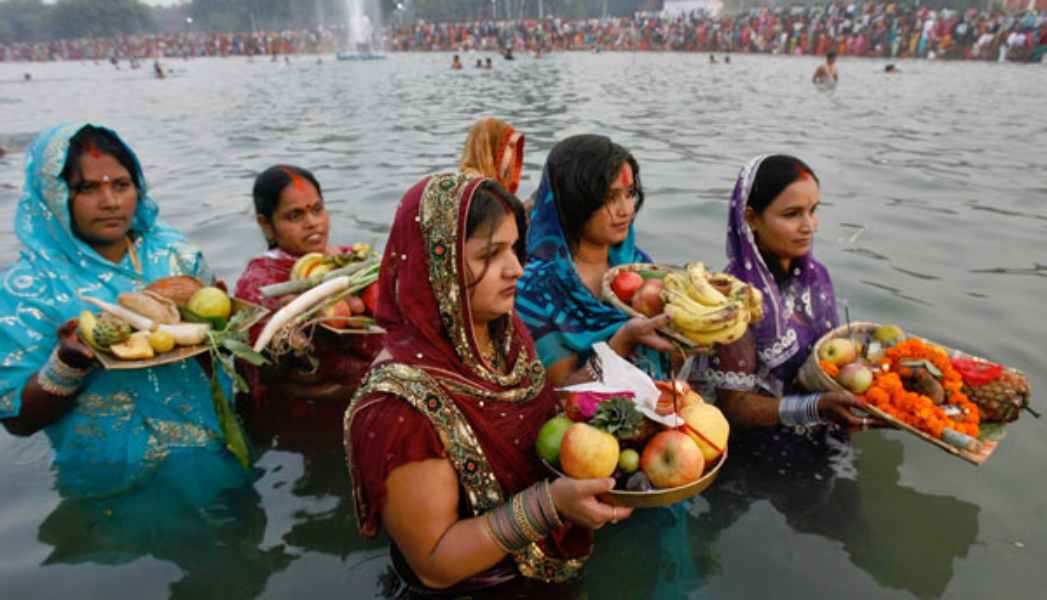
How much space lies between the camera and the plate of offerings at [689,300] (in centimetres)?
267

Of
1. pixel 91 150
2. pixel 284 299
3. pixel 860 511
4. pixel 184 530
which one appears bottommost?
pixel 860 511

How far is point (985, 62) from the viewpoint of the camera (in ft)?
106

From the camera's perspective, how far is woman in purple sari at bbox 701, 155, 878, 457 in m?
3.26

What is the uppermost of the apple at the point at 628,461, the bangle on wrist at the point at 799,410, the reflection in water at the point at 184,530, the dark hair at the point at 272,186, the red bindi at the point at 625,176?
the red bindi at the point at 625,176

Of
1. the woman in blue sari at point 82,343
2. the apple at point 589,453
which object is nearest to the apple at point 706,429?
the apple at point 589,453

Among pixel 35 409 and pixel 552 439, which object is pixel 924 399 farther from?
pixel 35 409

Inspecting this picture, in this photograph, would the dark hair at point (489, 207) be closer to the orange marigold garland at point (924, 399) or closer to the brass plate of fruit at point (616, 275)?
the brass plate of fruit at point (616, 275)

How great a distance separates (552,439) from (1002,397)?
2.37 meters

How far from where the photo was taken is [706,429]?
7.06 feet

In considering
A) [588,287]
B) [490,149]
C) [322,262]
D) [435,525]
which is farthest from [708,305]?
[490,149]

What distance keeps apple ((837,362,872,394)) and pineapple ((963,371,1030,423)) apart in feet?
1.70

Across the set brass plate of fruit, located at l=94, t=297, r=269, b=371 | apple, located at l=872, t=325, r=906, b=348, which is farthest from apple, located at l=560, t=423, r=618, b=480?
apple, located at l=872, t=325, r=906, b=348

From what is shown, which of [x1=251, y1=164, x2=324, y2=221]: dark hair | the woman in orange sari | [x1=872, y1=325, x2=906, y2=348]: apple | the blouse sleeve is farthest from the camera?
the woman in orange sari

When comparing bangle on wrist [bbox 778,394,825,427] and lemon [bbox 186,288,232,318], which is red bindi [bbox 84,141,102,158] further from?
bangle on wrist [bbox 778,394,825,427]
